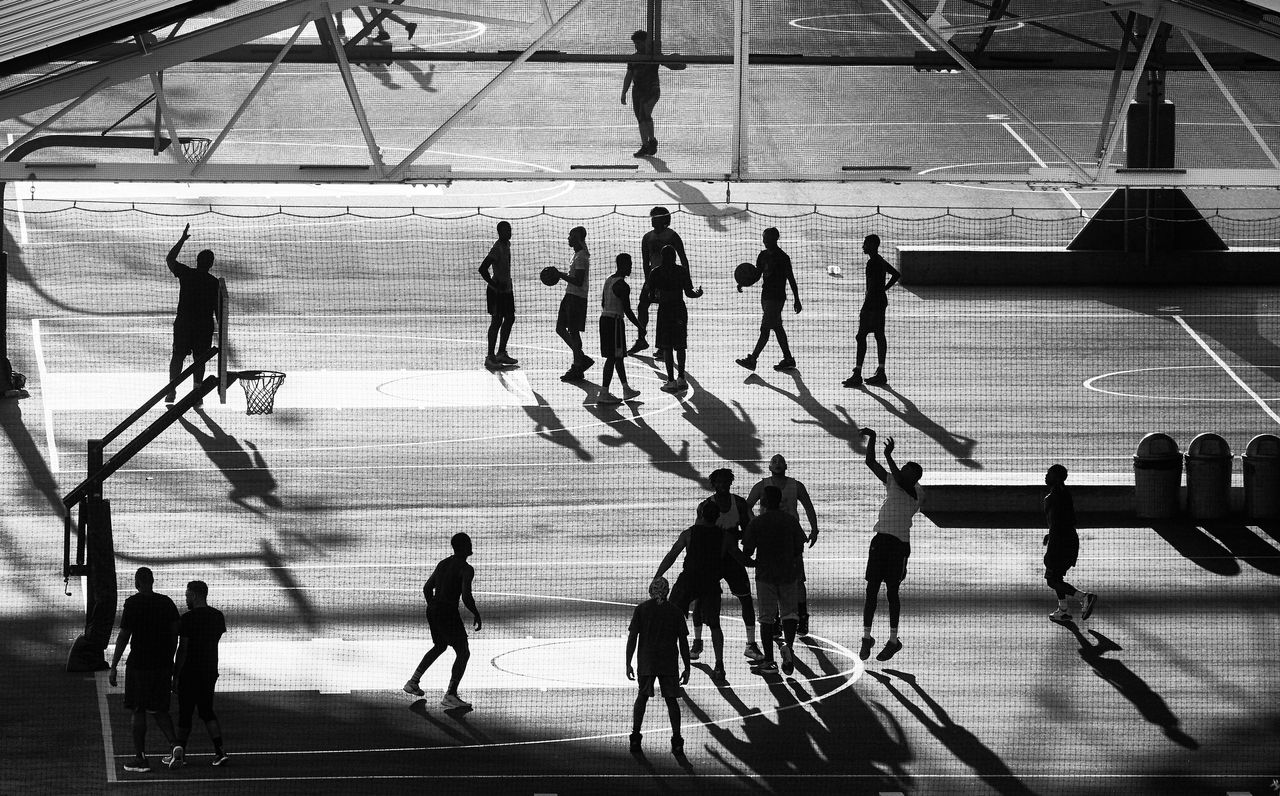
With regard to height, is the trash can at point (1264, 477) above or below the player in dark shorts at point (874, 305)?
below

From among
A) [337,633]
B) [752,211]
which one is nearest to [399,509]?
[337,633]

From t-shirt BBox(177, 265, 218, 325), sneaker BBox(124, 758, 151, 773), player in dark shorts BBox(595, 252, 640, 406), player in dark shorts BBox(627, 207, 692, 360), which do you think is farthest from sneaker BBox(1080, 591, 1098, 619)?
t-shirt BBox(177, 265, 218, 325)

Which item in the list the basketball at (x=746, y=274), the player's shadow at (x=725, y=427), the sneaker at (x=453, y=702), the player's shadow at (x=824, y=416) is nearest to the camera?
the sneaker at (x=453, y=702)

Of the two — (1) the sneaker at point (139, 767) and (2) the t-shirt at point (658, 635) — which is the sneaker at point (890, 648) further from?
(1) the sneaker at point (139, 767)

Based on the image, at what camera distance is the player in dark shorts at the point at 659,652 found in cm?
1254

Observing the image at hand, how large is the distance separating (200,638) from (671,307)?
9707mm

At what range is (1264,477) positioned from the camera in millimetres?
17812

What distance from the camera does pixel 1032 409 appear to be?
21531 millimetres

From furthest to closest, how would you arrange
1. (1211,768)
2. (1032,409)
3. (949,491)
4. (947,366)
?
(947,366)
(1032,409)
(949,491)
(1211,768)

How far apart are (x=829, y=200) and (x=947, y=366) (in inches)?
314

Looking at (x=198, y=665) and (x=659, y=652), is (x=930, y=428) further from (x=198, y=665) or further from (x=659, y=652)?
(x=198, y=665)

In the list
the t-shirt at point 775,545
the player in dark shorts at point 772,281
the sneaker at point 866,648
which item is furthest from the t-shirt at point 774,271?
the t-shirt at point 775,545

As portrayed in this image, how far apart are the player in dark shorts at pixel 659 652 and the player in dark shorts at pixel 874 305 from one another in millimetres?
8850

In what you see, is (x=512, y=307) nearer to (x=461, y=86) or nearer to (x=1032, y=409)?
(x=1032, y=409)
